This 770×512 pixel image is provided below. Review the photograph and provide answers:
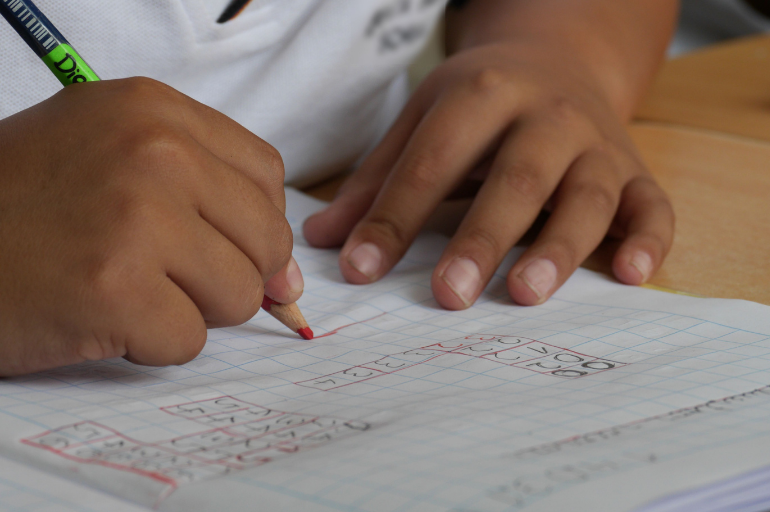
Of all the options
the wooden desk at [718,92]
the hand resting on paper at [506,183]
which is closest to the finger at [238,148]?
the hand resting on paper at [506,183]

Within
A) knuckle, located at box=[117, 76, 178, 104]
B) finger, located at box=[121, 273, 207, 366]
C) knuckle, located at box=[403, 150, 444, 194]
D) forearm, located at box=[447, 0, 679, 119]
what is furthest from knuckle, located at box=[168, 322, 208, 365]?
forearm, located at box=[447, 0, 679, 119]

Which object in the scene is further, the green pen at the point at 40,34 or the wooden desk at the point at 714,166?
the wooden desk at the point at 714,166

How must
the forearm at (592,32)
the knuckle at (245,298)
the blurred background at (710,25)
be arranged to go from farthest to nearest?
the blurred background at (710,25) < the forearm at (592,32) < the knuckle at (245,298)

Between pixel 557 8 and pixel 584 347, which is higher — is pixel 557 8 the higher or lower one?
the higher one

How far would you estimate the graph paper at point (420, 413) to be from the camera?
0.74ft

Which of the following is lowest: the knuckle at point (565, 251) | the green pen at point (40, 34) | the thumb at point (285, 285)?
the thumb at point (285, 285)

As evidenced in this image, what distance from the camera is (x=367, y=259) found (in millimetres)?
454

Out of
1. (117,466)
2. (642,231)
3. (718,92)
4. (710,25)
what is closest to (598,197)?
(642,231)

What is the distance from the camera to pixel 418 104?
0.57m

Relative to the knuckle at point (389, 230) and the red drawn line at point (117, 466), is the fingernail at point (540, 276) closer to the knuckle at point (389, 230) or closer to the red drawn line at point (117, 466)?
the knuckle at point (389, 230)

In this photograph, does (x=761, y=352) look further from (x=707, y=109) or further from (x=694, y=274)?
(x=707, y=109)

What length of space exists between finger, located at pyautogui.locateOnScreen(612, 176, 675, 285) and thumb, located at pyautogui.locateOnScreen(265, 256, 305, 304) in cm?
21

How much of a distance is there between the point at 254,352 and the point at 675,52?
1641 millimetres

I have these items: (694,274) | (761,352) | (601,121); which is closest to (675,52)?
(601,121)
